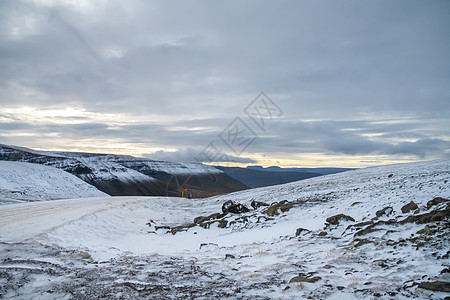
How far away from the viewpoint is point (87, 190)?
220 ft

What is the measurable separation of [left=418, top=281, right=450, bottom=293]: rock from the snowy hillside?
159ft

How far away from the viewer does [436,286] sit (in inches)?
197

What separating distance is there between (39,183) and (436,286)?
66312 mm

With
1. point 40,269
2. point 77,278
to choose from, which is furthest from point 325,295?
point 40,269

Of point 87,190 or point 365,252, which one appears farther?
point 87,190

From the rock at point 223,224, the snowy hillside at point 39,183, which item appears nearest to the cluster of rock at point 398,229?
the rock at point 223,224

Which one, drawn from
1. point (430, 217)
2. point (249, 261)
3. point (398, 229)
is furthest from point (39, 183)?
point (430, 217)

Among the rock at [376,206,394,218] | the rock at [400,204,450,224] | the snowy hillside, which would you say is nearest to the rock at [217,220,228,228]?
the rock at [376,206,394,218]

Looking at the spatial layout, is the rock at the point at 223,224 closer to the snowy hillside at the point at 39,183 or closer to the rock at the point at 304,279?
the rock at the point at 304,279

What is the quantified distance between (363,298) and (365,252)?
3187 mm

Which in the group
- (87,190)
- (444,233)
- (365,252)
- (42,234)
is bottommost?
(87,190)

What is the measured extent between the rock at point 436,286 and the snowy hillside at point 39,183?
4846 centimetres

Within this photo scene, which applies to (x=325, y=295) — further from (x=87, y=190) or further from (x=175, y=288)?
(x=87, y=190)

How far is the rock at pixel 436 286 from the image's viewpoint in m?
4.91
